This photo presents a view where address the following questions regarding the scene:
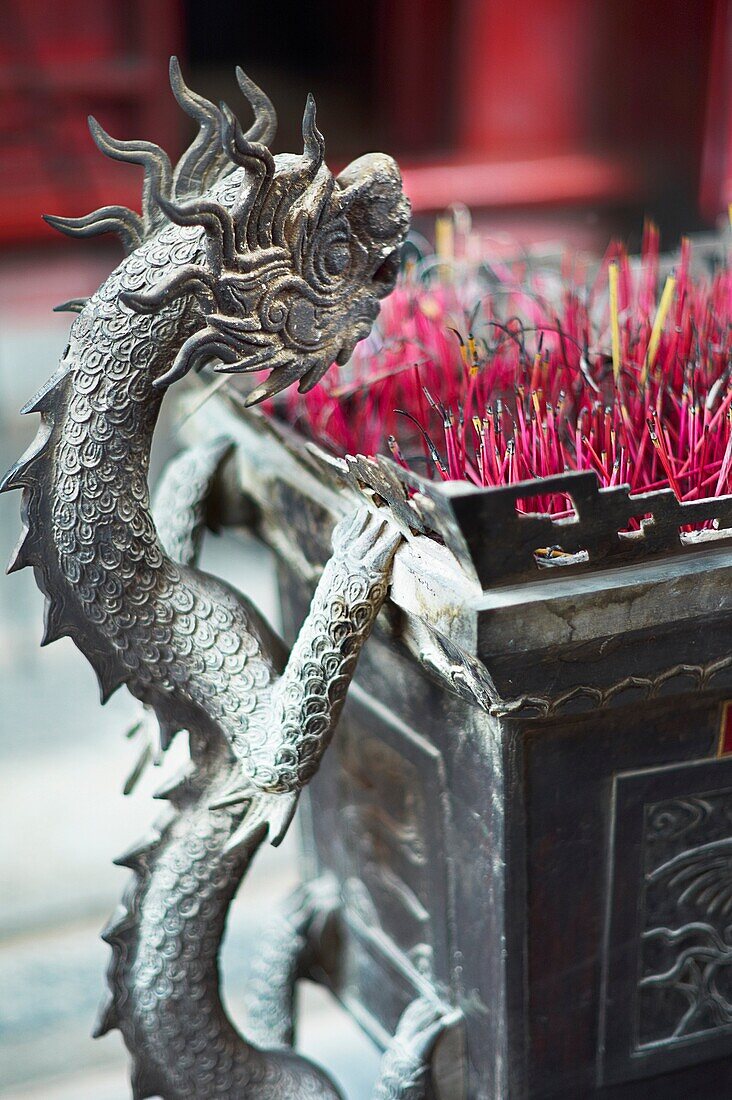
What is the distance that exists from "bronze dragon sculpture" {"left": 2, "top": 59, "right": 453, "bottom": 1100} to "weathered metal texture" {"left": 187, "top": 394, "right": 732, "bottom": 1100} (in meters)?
0.11

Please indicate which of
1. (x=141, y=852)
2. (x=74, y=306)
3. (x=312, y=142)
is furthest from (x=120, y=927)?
(x=312, y=142)

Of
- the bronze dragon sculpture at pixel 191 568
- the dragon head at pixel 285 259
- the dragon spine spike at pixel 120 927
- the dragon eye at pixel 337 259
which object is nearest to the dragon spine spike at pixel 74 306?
the bronze dragon sculpture at pixel 191 568

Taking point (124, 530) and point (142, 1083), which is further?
point (142, 1083)

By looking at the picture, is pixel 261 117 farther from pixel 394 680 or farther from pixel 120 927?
pixel 120 927

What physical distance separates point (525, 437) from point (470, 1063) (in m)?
0.61

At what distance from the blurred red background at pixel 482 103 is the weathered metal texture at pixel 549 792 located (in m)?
2.81

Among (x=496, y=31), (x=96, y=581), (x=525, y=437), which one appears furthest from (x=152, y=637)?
(x=496, y=31)

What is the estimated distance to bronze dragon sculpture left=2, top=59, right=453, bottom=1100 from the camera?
974mm

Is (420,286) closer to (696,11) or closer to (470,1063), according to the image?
(470,1063)

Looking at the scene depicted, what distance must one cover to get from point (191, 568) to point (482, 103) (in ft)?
12.3

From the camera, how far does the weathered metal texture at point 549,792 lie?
0.95 metres

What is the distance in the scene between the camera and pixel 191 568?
1.13m

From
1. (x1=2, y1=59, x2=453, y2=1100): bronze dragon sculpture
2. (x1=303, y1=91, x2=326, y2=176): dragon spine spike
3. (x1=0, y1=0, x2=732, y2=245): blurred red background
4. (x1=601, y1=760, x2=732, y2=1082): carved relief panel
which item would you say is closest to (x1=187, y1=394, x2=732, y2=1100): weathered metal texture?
(x1=601, y1=760, x2=732, y2=1082): carved relief panel

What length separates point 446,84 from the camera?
454cm
